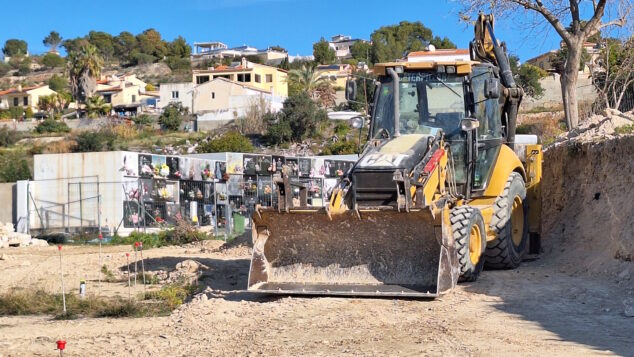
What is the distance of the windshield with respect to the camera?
13.3m

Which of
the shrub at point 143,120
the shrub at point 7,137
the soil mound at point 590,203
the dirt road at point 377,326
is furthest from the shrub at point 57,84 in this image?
the dirt road at point 377,326

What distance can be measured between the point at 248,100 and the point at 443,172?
60.3 meters

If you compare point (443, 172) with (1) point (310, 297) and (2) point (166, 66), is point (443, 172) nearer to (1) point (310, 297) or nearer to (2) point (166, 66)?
(1) point (310, 297)

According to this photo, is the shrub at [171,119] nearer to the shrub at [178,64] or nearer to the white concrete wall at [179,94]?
the white concrete wall at [179,94]

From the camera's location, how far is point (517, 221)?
49.0 ft

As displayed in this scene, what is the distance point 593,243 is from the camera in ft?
47.8

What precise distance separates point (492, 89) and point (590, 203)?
13.4 feet

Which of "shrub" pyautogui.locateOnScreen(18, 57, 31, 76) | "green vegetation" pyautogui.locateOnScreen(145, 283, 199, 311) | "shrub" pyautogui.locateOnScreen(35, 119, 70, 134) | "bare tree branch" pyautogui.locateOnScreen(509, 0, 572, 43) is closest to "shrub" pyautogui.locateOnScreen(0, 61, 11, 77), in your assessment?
"shrub" pyautogui.locateOnScreen(18, 57, 31, 76)

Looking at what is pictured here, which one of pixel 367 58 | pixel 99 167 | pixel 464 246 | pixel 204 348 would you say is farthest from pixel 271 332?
pixel 367 58

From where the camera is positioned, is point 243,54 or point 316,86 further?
point 243,54

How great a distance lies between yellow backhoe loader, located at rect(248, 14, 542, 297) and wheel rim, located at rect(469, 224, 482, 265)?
0.06ft

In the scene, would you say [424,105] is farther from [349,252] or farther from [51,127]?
[51,127]

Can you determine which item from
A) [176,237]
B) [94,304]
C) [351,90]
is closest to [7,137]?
[176,237]

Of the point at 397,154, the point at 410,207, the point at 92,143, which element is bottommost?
the point at 410,207
